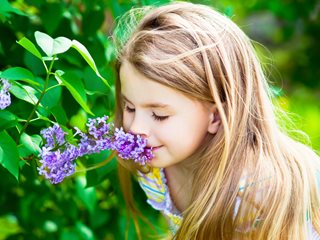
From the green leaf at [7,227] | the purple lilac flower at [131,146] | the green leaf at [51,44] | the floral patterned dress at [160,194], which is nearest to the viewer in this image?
the green leaf at [51,44]

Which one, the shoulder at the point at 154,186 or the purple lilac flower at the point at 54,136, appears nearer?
the purple lilac flower at the point at 54,136

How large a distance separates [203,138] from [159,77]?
0.75 feet

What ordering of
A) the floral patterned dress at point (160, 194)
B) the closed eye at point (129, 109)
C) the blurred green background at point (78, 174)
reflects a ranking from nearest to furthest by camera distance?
the closed eye at point (129, 109), the blurred green background at point (78, 174), the floral patterned dress at point (160, 194)

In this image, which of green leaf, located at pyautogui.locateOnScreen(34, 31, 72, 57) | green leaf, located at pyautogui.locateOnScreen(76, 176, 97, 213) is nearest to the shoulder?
green leaf, located at pyautogui.locateOnScreen(76, 176, 97, 213)

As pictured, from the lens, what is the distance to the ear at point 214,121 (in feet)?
6.28

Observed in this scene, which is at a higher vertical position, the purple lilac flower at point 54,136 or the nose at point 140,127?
the nose at point 140,127

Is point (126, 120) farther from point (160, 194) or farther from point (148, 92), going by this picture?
point (160, 194)

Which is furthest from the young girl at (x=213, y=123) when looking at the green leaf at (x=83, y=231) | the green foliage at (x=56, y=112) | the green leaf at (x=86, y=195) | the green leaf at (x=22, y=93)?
the green leaf at (x=83, y=231)

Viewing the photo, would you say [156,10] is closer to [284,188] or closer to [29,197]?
[284,188]

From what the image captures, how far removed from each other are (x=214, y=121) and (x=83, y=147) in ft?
1.17

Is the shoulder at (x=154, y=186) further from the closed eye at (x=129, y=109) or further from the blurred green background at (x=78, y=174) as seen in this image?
the closed eye at (x=129, y=109)

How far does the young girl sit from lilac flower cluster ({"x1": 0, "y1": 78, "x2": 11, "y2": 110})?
0.34m

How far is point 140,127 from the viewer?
181cm

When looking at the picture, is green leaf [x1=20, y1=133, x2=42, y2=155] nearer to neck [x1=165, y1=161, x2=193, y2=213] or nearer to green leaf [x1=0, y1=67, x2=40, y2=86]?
green leaf [x1=0, y1=67, x2=40, y2=86]
